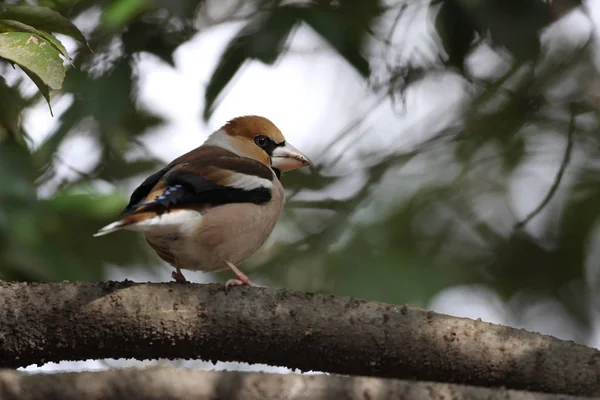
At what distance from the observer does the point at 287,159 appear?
470 centimetres

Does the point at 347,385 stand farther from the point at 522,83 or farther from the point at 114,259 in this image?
the point at 522,83

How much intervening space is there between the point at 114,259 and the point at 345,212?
1.62m

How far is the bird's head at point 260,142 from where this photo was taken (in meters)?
4.69

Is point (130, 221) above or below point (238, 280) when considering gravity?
above

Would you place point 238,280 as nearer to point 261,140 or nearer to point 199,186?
point 199,186

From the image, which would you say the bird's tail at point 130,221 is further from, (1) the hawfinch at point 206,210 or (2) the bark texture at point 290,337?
(2) the bark texture at point 290,337

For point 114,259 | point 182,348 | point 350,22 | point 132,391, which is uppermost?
point 350,22

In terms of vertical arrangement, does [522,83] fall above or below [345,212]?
above

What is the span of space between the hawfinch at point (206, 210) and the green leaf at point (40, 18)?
715 millimetres

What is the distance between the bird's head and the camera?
4.69m

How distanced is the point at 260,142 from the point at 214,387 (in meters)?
2.65

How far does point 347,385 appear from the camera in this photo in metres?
2.30

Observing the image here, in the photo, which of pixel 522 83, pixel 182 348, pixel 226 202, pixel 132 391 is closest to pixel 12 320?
pixel 182 348

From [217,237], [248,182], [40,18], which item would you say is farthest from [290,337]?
[40,18]
